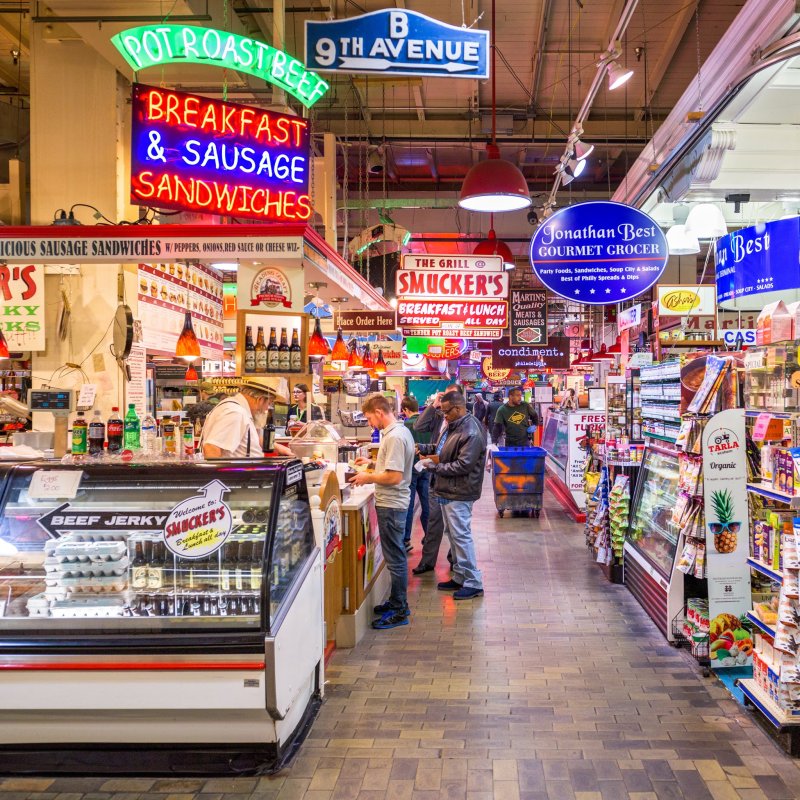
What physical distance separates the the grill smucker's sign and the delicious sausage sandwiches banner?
22.8 ft

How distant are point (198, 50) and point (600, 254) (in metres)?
3.71

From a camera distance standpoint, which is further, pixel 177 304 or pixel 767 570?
pixel 177 304

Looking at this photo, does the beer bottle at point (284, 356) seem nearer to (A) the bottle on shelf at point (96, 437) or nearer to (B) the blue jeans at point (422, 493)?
(A) the bottle on shelf at point (96, 437)

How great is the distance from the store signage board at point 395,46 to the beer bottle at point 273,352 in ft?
7.45

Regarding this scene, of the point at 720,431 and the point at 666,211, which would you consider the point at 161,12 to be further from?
the point at 666,211

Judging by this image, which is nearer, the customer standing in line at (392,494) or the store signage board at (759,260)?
the customer standing in line at (392,494)

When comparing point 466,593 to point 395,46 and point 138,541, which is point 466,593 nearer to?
point 138,541

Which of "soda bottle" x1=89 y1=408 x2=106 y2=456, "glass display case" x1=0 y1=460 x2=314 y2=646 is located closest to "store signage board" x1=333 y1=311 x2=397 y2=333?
Answer: "soda bottle" x1=89 y1=408 x2=106 y2=456

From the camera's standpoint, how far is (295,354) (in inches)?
243

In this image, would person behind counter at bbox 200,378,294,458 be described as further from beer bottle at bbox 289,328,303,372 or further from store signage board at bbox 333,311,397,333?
store signage board at bbox 333,311,397,333

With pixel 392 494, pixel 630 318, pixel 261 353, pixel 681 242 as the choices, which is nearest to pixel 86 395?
pixel 261 353

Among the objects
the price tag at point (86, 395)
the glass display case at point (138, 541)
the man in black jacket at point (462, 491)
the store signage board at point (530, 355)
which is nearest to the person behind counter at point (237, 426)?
the price tag at point (86, 395)

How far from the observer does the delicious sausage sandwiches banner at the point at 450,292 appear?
10.5 m

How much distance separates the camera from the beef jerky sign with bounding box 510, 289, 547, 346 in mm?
16516
